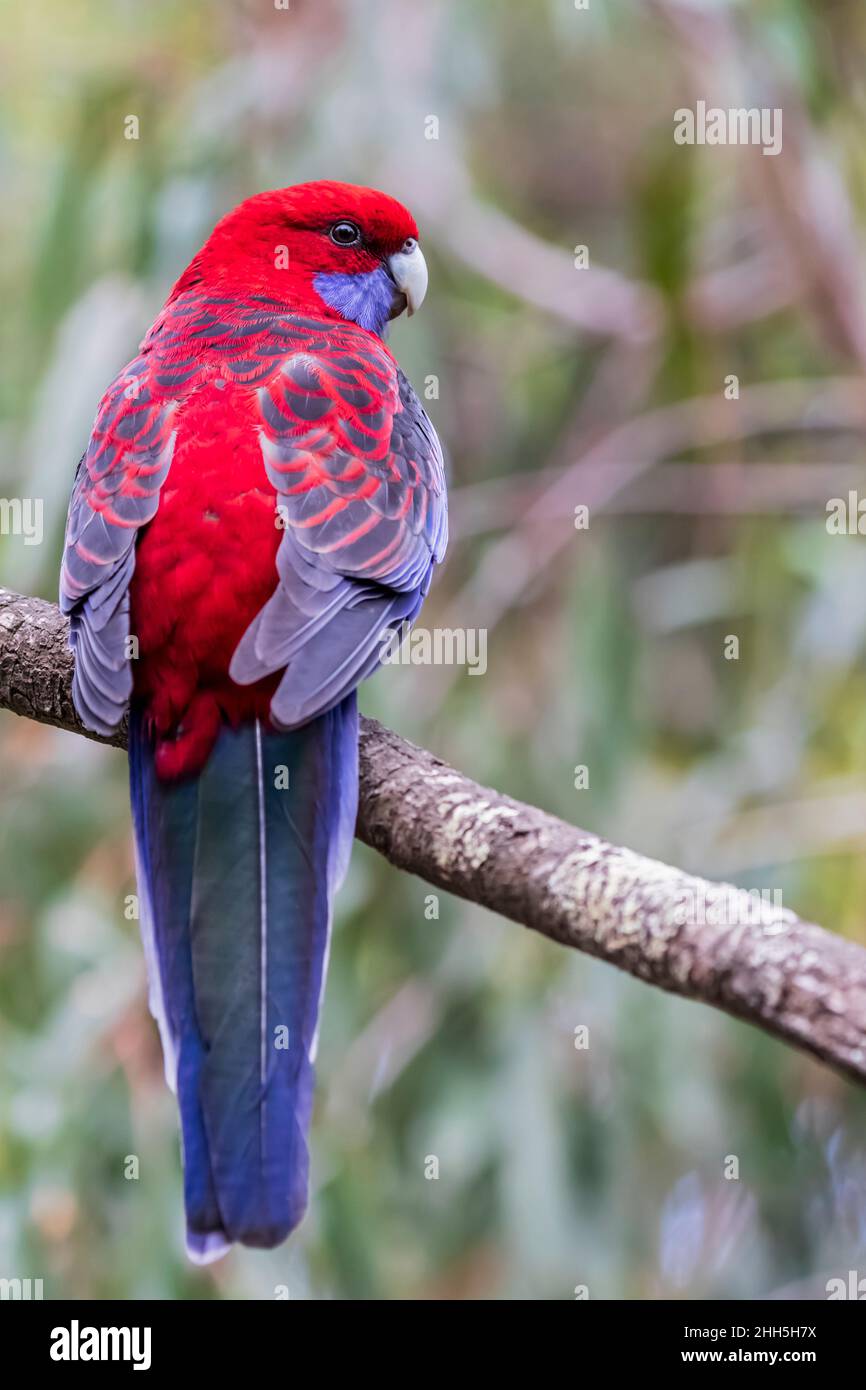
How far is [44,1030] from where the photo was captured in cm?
374

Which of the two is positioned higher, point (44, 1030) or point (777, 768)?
point (777, 768)

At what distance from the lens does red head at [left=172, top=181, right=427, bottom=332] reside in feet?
10.2

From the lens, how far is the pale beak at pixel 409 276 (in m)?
3.28

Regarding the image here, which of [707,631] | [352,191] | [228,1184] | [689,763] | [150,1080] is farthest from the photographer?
[707,631]

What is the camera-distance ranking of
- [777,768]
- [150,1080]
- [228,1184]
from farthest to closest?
[777,768] < [150,1080] < [228,1184]

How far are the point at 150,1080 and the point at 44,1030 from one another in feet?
1.11

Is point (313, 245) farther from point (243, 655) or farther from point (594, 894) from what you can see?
point (594, 894)

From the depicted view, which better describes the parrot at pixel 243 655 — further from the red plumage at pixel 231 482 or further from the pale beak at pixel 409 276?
the pale beak at pixel 409 276

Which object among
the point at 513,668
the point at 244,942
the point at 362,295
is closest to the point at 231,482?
the point at 244,942

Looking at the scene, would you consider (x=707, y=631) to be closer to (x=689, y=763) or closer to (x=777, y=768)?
(x=689, y=763)

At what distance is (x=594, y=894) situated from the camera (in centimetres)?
179
